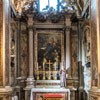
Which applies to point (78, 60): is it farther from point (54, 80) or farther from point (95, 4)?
point (95, 4)

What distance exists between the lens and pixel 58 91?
14766mm

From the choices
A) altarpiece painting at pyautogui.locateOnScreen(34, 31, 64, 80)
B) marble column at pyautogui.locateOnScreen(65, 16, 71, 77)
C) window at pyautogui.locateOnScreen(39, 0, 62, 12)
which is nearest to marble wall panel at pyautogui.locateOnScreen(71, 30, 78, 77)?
marble column at pyautogui.locateOnScreen(65, 16, 71, 77)

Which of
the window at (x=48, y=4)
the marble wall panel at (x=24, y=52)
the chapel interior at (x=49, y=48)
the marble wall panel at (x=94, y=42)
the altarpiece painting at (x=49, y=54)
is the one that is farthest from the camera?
the window at (x=48, y=4)

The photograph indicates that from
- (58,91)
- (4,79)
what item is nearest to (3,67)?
(4,79)

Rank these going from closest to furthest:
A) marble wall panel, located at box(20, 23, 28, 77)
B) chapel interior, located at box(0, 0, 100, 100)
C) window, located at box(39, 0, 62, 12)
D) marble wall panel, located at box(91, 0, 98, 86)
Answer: marble wall panel, located at box(91, 0, 98, 86) → chapel interior, located at box(0, 0, 100, 100) → marble wall panel, located at box(20, 23, 28, 77) → window, located at box(39, 0, 62, 12)

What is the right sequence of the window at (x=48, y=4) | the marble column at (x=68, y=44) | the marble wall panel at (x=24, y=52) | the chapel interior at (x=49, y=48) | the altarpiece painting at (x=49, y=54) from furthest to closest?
the window at (x=48, y=4) < the marble wall panel at (x=24, y=52) < the altarpiece painting at (x=49, y=54) < the marble column at (x=68, y=44) < the chapel interior at (x=49, y=48)

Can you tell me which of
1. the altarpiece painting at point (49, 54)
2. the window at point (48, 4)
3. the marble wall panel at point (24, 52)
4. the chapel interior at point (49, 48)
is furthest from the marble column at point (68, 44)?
the marble wall panel at point (24, 52)

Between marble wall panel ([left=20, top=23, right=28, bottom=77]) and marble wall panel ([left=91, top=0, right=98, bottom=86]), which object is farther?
marble wall panel ([left=20, top=23, right=28, bottom=77])

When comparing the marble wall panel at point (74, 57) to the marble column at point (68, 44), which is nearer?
the marble column at point (68, 44)

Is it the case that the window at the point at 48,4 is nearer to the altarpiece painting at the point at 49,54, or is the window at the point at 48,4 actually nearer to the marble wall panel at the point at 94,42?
the altarpiece painting at the point at 49,54

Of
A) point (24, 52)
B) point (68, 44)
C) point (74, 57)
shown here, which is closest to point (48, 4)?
point (68, 44)

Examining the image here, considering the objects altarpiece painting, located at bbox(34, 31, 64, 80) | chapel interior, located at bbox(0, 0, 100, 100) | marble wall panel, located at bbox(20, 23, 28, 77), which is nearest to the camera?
chapel interior, located at bbox(0, 0, 100, 100)

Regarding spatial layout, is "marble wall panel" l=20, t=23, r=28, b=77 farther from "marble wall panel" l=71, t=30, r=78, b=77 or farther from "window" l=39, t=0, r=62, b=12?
"marble wall panel" l=71, t=30, r=78, b=77

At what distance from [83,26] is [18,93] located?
442 cm
